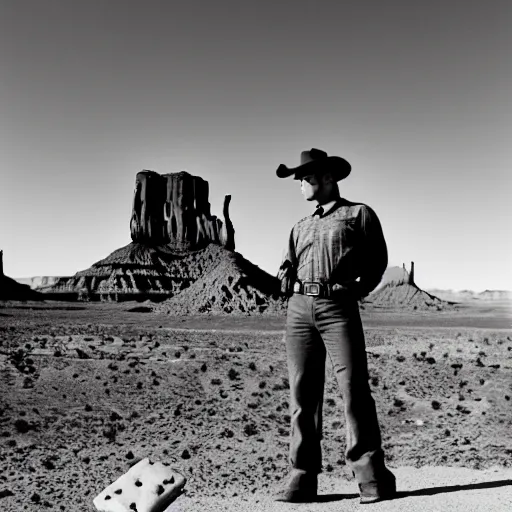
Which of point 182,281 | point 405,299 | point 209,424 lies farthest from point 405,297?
point 209,424

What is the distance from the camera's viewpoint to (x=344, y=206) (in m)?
5.44

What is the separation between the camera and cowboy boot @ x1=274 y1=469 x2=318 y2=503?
5.47 m

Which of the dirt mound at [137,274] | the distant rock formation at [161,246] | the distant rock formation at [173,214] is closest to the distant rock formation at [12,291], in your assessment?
the distant rock formation at [161,246]

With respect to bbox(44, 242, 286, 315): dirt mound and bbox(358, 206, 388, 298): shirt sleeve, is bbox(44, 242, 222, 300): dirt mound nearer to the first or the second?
bbox(44, 242, 286, 315): dirt mound

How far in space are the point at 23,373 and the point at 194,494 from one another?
10.1 meters

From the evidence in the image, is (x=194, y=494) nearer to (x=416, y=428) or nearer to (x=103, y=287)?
(x=416, y=428)

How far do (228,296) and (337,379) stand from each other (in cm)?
5861

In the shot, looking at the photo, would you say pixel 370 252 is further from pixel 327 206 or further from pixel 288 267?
pixel 288 267

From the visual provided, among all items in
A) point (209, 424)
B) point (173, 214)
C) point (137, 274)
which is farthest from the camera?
point (173, 214)

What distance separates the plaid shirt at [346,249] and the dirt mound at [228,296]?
52.0 m

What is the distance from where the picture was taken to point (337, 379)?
5191mm

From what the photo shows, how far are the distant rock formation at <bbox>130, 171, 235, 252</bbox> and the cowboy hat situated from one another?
12018cm

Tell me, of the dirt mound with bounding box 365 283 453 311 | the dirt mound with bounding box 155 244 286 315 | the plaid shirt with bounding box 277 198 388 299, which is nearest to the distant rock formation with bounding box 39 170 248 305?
the dirt mound with bounding box 365 283 453 311

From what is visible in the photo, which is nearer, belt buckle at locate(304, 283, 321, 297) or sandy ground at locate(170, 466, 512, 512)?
sandy ground at locate(170, 466, 512, 512)
